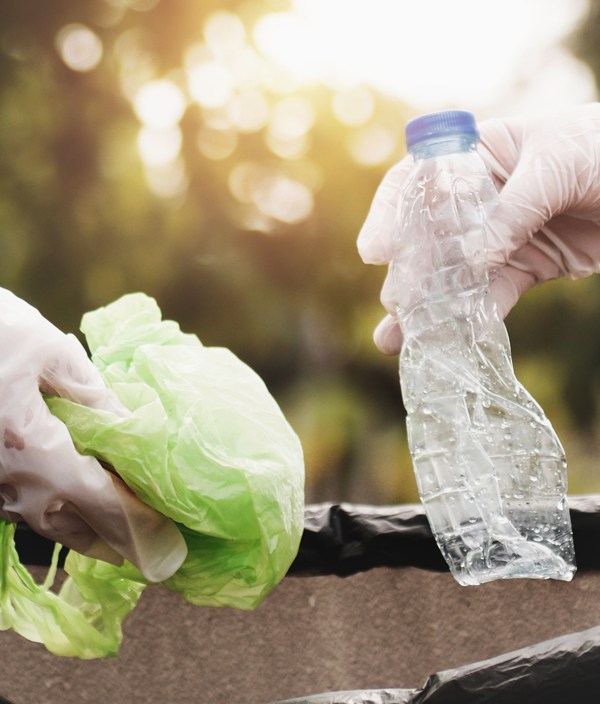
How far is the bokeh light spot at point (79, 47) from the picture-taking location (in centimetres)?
563

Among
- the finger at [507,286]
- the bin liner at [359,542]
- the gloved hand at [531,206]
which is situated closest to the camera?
the gloved hand at [531,206]

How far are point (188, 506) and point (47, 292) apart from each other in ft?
14.4

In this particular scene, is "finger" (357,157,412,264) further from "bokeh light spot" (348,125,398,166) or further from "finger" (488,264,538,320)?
"bokeh light spot" (348,125,398,166)

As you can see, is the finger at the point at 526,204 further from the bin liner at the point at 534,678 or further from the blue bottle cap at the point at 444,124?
the bin liner at the point at 534,678

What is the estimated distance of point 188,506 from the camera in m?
1.16

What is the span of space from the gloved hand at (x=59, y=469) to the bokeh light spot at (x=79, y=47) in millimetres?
4883

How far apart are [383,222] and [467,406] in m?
0.31

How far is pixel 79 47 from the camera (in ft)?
18.7

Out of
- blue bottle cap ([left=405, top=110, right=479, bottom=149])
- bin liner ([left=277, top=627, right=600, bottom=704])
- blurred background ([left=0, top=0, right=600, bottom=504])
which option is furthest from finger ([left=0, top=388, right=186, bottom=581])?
blurred background ([left=0, top=0, right=600, bottom=504])

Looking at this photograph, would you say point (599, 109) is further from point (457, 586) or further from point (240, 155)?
point (240, 155)

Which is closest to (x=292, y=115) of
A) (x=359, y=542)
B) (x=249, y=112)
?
(x=249, y=112)

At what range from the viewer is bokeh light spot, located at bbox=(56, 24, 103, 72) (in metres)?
5.63

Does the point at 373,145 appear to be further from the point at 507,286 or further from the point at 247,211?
the point at 507,286

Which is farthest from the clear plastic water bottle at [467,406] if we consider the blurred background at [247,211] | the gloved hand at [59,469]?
the blurred background at [247,211]
